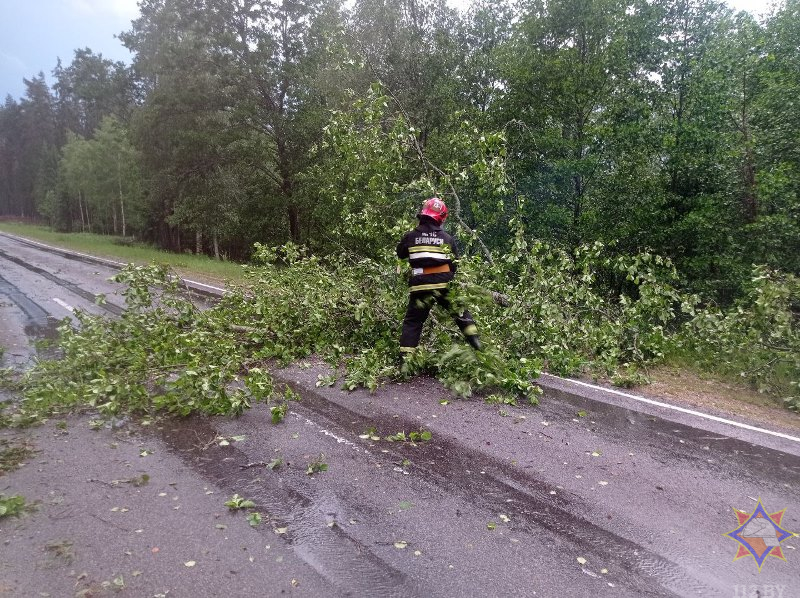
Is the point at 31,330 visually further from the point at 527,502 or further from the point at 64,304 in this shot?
the point at 527,502

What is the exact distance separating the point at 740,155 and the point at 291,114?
15.6 meters

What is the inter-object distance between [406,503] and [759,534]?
2061 mm

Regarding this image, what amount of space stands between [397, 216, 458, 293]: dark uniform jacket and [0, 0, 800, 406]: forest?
0.59 metres

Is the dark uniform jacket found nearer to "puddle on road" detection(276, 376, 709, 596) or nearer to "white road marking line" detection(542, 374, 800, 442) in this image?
"puddle on road" detection(276, 376, 709, 596)

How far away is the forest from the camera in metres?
6.77

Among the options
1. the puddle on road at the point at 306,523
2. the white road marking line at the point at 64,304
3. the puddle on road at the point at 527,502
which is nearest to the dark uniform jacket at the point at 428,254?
the puddle on road at the point at 527,502

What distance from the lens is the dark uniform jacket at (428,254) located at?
5.45 metres

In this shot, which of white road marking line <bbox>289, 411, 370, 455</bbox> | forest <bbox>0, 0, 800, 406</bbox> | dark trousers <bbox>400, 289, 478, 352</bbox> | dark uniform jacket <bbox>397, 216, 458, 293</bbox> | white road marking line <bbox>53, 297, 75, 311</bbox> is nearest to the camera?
white road marking line <bbox>289, 411, 370, 455</bbox>

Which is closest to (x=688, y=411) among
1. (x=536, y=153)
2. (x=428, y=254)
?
(x=428, y=254)

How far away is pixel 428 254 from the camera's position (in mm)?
5453

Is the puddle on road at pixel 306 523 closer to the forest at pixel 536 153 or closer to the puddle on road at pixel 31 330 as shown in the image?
the forest at pixel 536 153

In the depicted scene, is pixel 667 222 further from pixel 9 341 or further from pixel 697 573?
pixel 9 341

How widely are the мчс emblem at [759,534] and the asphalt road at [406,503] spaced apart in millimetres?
46

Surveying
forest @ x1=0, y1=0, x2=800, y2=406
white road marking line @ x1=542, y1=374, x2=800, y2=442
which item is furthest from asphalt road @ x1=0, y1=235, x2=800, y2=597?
forest @ x1=0, y1=0, x2=800, y2=406
